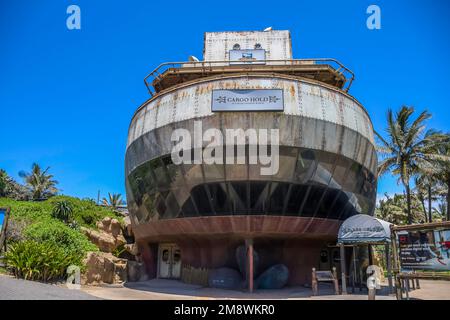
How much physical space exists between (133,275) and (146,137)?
11.0 meters

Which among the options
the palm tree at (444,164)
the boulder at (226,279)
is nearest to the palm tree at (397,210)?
the palm tree at (444,164)

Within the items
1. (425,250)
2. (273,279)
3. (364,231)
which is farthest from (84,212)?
(425,250)

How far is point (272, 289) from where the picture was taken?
60.3 ft

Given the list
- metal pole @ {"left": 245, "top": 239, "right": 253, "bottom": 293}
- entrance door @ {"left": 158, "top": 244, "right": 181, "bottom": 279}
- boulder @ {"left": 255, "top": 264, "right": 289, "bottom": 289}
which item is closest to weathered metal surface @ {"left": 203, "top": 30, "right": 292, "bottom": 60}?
entrance door @ {"left": 158, "top": 244, "right": 181, "bottom": 279}

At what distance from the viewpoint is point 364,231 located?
16188mm

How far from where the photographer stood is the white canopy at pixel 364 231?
15.8 m

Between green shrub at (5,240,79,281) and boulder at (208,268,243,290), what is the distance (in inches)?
304

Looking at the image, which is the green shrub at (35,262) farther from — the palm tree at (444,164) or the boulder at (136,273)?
the palm tree at (444,164)

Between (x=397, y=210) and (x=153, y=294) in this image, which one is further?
(x=397, y=210)

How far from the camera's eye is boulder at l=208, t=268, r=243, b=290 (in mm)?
18422

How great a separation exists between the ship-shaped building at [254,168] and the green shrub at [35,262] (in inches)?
229

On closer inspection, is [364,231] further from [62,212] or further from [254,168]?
[62,212]

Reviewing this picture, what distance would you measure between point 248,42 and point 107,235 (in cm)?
2310

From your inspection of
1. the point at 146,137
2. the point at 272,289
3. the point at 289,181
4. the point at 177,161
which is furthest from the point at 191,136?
the point at 272,289
